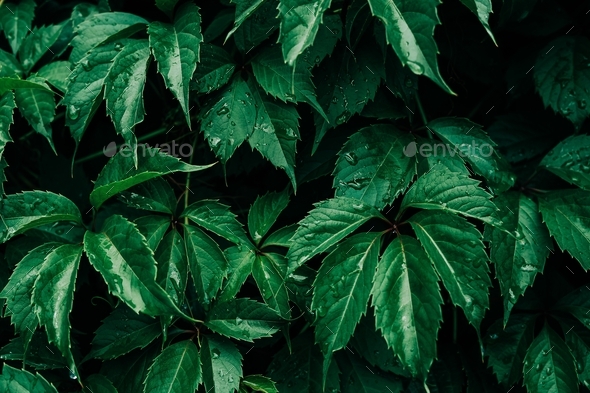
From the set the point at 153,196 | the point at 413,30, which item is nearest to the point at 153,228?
the point at 153,196

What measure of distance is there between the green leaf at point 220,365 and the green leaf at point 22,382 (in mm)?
321

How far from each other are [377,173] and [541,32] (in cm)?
55

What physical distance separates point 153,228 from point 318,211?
35cm

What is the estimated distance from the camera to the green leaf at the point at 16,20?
146 centimetres

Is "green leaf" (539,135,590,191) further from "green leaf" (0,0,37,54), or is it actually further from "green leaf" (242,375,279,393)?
"green leaf" (0,0,37,54)

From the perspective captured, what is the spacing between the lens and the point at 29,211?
118cm

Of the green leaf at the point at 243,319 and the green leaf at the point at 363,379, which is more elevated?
the green leaf at the point at 243,319

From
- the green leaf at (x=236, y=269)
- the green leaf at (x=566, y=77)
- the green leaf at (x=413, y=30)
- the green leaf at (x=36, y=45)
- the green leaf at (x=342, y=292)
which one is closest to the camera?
the green leaf at (x=413, y=30)

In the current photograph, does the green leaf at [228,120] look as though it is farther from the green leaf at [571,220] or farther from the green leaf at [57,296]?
the green leaf at [571,220]

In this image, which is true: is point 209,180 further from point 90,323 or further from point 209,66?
point 90,323

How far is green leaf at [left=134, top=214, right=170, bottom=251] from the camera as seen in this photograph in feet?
3.76

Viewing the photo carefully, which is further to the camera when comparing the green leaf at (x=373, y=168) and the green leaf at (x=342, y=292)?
the green leaf at (x=373, y=168)

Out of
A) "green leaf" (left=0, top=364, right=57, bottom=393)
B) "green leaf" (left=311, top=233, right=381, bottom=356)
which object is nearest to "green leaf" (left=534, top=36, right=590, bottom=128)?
"green leaf" (left=311, top=233, right=381, bottom=356)

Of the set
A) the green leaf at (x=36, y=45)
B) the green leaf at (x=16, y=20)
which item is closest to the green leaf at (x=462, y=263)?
the green leaf at (x=36, y=45)
